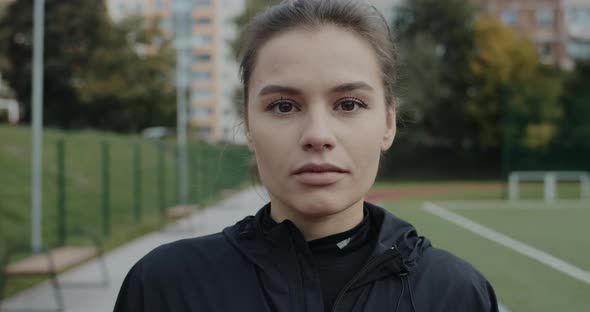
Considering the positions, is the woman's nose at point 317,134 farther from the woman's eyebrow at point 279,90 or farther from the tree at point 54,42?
the tree at point 54,42

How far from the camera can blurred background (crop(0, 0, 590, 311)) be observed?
32.3ft

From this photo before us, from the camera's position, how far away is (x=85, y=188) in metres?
12.3

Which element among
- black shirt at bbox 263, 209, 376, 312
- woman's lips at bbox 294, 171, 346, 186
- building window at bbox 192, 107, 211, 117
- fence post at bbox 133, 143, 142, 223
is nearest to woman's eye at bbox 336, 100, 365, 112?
woman's lips at bbox 294, 171, 346, 186

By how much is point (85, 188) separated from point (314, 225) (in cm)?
1165

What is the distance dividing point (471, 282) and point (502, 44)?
105ft

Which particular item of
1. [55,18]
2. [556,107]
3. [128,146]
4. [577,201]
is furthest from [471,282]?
[55,18]

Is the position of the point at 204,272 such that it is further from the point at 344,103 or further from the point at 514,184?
the point at 514,184

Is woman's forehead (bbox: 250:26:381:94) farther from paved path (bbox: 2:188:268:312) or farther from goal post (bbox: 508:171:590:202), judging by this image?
goal post (bbox: 508:171:590:202)

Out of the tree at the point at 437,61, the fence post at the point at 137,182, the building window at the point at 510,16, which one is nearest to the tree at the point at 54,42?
the tree at the point at 437,61

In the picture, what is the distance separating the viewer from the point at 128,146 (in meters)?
17.1

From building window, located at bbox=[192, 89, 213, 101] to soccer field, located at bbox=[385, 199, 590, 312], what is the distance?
54.4 metres

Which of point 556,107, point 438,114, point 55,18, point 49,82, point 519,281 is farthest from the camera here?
point 438,114

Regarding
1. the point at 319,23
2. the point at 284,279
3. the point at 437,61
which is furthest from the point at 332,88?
the point at 437,61

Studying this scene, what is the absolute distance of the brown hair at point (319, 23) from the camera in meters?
1.38
